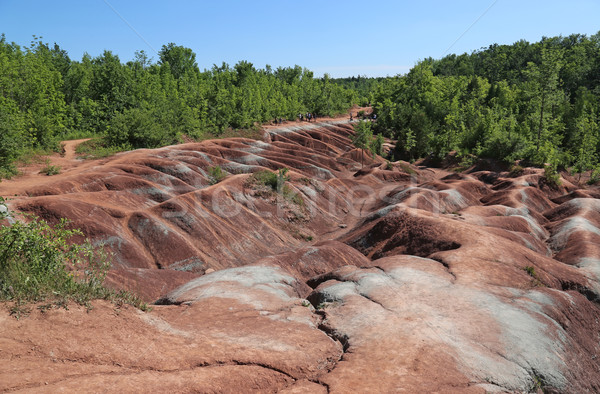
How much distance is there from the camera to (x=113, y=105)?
5303 centimetres

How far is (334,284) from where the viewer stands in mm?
13594

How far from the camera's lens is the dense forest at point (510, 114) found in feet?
153

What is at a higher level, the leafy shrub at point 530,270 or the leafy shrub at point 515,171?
the leafy shrub at point 515,171

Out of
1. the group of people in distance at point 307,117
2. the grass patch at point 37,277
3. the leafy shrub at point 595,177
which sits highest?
the group of people in distance at point 307,117

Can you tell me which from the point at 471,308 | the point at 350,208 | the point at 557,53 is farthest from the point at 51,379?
the point at 557,53

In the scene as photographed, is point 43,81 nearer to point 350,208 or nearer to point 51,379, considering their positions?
point 350,208

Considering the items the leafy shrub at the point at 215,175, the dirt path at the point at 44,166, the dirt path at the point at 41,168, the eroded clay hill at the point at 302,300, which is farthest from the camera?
the leafy shrub at the point at 215,175

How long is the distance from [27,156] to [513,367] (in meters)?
40.3

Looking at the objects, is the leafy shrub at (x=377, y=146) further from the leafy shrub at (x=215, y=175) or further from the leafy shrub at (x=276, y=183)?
the leafy shrub at (x=215, y=175)

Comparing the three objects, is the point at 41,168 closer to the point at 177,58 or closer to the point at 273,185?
the point at 273,185

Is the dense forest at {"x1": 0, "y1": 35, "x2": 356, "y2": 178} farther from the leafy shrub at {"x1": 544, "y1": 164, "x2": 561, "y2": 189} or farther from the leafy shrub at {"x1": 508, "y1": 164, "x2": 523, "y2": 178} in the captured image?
the leafy shrub at {"x1": 544, "y1": 164, "x2": 561, "y2": 189}

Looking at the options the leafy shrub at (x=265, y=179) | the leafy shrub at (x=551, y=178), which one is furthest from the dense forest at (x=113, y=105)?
the leafy shrub at (x=551, y=178)

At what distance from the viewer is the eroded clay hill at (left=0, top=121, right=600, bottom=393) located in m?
6.48

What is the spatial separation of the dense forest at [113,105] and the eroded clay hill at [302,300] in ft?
41.4
